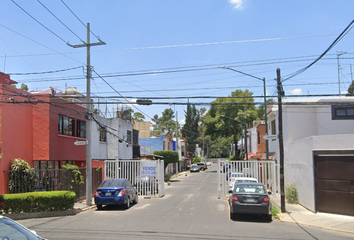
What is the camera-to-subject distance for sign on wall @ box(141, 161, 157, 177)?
24219mm

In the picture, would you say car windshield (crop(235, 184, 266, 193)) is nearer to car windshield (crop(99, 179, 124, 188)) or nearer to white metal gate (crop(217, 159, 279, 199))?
car windshield (crop(99, 179, 124, 188))

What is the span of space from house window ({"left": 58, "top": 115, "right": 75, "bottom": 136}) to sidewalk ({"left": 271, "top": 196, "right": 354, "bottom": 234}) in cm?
1381

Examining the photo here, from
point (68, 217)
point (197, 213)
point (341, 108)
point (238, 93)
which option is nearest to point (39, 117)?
point (68, 217)

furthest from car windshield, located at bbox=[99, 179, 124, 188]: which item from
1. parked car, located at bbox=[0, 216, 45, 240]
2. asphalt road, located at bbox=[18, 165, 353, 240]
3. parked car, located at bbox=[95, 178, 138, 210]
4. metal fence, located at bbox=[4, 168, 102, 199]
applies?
parked car, located at bbox=[0, 216, 45, 240]

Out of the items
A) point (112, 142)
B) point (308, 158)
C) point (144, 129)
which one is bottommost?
point (308, 158)

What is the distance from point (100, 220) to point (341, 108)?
1686 cm

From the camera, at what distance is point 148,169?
956 inches

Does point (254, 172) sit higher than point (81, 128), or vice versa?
point (81, 128)

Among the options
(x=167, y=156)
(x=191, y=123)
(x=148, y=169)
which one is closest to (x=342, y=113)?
(x=148, y=169)

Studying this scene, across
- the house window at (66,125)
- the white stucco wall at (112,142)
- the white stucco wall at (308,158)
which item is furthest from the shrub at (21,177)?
the white stucco wall at (308,158)

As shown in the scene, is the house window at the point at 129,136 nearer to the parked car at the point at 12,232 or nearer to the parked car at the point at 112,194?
the parked car at the point at 112,194

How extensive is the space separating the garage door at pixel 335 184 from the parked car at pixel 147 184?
12.4 m

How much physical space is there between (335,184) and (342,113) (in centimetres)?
923

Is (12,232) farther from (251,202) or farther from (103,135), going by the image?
(103,135)
